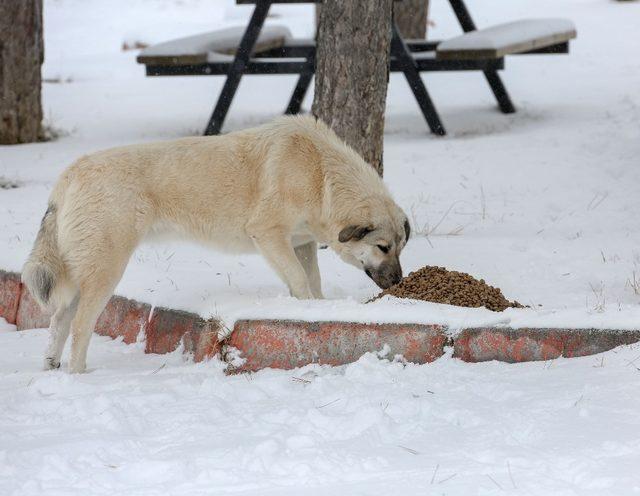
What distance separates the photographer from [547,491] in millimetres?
3131

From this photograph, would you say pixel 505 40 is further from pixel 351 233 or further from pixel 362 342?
pixel 362 342

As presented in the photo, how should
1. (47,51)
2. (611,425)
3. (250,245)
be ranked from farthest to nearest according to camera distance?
1. (47,51)
2. (250,245)
3. (611,425)

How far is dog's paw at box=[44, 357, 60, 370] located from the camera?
5.39 meters

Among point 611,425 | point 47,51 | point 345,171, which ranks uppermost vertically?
point 345,171

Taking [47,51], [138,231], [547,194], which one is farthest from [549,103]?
[47,51]

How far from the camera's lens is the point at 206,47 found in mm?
10836

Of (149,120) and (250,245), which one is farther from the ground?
(250,245)

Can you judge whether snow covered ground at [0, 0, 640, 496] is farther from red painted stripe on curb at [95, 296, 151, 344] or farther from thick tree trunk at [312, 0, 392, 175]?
thick tree trunk at [312, 0, 392, 175]

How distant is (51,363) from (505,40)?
6.62 m

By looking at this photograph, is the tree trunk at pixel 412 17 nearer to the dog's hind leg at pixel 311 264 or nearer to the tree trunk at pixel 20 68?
the tree trunk at pixel 20 68

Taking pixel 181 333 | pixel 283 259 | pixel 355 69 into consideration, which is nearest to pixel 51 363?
pixel 181 333

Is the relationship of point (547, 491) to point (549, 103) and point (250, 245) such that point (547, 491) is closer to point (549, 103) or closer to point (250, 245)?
point (250, 245)

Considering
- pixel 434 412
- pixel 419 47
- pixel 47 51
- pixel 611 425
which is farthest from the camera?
pixel 47 51

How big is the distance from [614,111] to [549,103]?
47.9 inches
